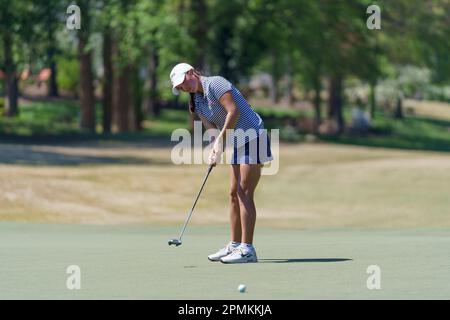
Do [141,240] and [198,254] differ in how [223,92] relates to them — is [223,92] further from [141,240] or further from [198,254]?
[141,240]

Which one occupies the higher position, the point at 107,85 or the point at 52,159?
the point at 107,85

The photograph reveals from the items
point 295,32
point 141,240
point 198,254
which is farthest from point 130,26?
point 198,254

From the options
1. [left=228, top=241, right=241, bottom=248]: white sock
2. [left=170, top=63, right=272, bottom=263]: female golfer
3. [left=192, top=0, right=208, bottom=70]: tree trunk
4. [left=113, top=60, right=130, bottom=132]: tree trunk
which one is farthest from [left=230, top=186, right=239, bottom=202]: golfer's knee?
[left=113, top=60, right=130, bottom=132]: tree trunk

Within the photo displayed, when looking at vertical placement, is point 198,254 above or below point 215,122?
below

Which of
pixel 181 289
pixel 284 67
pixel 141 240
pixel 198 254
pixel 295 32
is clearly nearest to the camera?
pixel 181 289

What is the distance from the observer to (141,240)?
18.0 m

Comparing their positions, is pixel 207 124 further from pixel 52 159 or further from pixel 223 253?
pixel 52 159

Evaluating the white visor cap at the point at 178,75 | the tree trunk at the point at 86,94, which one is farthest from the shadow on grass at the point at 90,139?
the white visor cap at the point at 178,75

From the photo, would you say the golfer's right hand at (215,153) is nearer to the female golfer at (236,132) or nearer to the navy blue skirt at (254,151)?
the female golfer at (236,132)

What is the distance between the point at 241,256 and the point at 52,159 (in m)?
24.4

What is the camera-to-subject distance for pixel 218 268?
12.8 meters

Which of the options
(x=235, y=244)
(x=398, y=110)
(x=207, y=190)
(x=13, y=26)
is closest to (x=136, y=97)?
(x=13, y=26)
